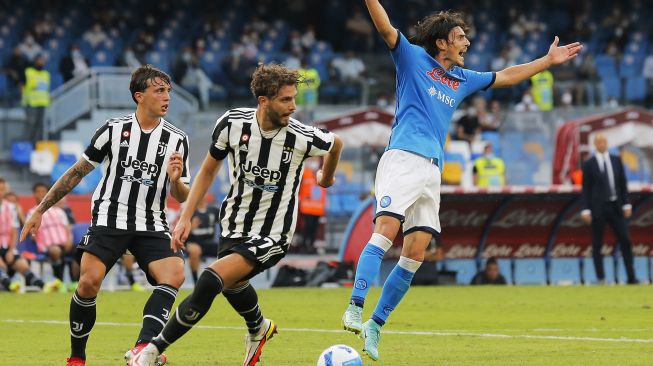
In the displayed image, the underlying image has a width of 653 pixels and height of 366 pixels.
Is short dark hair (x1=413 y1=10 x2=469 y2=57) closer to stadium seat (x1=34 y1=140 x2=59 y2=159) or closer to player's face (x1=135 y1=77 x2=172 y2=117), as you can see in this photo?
player's face (x1=135 y1=77 x2=172 y2=117)

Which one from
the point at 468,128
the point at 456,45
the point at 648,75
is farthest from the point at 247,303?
the point at 648,75

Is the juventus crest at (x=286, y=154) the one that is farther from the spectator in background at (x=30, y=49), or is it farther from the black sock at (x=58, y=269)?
the spectator in background at (x=30, y=49)

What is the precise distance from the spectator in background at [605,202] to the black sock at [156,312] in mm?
11258

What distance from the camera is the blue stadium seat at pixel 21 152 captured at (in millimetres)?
27203

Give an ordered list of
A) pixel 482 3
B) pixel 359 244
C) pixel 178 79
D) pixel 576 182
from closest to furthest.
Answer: pixel 359 244
pixel 576 182
pixel 178 79
pixel 482 3

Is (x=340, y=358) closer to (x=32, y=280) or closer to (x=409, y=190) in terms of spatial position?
(x=409, y=190)

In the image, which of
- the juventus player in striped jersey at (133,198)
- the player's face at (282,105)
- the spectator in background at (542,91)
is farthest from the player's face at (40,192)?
the spectator in background at (542,91)

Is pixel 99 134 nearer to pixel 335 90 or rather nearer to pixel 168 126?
pixel 168 126

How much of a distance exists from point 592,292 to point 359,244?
375cm

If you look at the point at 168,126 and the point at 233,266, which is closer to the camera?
the point at 233,266

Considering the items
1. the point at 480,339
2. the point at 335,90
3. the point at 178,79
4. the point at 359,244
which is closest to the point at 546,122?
the point at 335,90

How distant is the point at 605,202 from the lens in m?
19.0

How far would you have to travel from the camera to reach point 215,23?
112 feet

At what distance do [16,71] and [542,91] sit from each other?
12.4m
